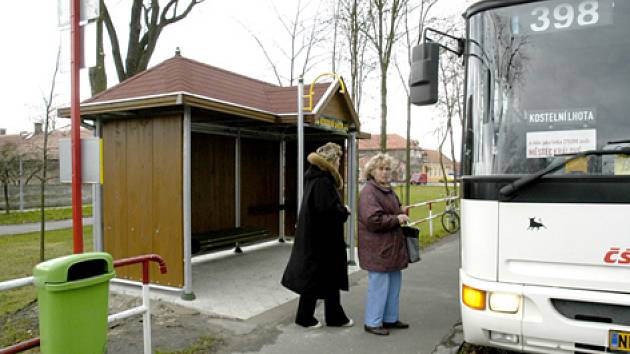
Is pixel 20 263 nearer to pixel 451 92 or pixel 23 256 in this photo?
pixel 23 256

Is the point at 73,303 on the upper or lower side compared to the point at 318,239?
lower

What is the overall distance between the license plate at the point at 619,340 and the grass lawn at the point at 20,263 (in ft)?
16.2

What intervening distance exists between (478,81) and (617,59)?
2.80 ft

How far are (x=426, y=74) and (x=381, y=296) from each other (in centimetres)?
214

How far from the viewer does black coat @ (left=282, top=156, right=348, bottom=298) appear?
4.67 meters

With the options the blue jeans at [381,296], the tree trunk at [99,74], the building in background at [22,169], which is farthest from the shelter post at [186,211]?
the building in background at [22,169]

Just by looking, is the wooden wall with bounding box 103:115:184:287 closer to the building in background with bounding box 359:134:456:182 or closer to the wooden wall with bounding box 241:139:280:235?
the wooden wall with bounding box 241:139:280:235

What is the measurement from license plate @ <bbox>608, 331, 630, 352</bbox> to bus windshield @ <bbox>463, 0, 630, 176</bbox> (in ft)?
3.16

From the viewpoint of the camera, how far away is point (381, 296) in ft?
15.2

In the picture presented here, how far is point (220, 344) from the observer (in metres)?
4.49

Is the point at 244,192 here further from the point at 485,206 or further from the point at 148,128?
the point at 485,206

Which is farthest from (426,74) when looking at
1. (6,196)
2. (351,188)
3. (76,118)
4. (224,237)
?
(6,196)

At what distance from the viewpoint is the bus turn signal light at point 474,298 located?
3.26 m

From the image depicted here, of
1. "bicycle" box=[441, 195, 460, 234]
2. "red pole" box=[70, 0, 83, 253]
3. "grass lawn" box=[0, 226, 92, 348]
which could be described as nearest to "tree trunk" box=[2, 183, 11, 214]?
"grass lawn" box=[0, 226, 92, 348]
